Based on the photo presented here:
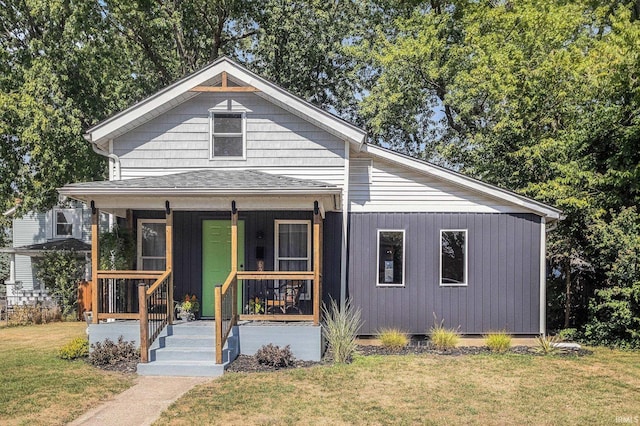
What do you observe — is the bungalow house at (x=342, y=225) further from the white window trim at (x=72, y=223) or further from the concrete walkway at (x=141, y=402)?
the white window trim at (x=72, y=223)

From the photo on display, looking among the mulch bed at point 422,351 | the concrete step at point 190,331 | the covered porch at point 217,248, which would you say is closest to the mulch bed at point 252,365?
the mulch bed at point 422,351

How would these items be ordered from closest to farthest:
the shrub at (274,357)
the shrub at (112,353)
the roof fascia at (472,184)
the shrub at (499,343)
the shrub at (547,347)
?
1. the shrub at (274,357)
2. the shrub at (112,353)
3. the shrub at (547,347)
4. the shrub at (499,343)
5. the roof fascia at (472,184)

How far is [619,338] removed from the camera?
11.5 metres

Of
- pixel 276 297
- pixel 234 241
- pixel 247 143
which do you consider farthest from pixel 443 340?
pixel 247 143

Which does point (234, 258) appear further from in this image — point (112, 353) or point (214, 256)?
point (112, 353)

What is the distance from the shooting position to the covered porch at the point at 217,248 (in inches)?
371

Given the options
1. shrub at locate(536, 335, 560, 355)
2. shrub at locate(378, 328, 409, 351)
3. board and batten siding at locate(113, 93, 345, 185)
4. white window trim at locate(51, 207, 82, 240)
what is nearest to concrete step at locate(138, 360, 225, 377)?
shrub at locate(378, 328, 409, 351)

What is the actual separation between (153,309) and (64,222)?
16.6 meters

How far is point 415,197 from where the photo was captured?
1141cm

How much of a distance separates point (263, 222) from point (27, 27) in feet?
42.5

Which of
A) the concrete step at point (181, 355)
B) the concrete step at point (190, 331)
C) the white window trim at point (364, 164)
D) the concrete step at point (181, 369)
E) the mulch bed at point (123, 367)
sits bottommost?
the mulch bed at point (123, 367)

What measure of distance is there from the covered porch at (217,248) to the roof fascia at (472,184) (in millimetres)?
1747

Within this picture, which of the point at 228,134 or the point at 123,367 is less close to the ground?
the point at 228,134

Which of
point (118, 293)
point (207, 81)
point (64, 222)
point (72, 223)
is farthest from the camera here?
point (64, 222)
